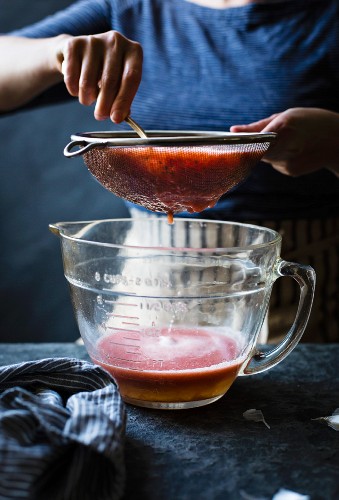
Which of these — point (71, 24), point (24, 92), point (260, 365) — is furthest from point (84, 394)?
point (71, 24)

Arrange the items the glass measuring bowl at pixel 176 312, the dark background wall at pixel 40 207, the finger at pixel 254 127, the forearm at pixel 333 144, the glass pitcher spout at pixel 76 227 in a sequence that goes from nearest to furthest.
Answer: the glass measuring bowl at pixel 176 312 < the glass pitcher spout at pixel 76 227 < the finger at pixel 254 127 < the forearm at pixel 333 144 < the dark background wall at pixel 40 207

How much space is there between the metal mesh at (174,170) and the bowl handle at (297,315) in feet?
0.51

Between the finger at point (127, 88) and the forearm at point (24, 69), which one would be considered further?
the forearm at point (24, 69)

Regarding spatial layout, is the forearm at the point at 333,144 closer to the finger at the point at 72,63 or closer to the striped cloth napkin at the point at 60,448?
the finger at the point at 72,63

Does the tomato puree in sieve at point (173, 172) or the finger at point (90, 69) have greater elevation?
the finger at point (90, 69)

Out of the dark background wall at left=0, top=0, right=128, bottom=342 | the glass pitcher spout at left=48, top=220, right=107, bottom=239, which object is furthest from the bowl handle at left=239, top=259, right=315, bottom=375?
the dark background wall at left=0, top=0, right=128, bottom=342

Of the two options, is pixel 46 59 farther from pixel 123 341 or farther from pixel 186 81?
pixel 123 341

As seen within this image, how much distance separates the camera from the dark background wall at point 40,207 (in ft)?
6.78

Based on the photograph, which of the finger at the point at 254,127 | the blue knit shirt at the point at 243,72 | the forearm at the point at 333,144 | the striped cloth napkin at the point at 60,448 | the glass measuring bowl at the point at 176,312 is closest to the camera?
the striped cloth napkin at the point at 60,448

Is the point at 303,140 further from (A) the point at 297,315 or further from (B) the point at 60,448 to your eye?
(B) the point at 60,448

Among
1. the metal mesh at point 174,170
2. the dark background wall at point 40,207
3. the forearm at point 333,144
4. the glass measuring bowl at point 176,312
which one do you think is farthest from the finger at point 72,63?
the dark background wall at point 40,207

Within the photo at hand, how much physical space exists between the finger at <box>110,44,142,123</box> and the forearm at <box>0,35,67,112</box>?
0.83ft

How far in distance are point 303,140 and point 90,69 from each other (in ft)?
1.34

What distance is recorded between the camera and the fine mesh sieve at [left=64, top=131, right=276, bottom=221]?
2.59 feet
